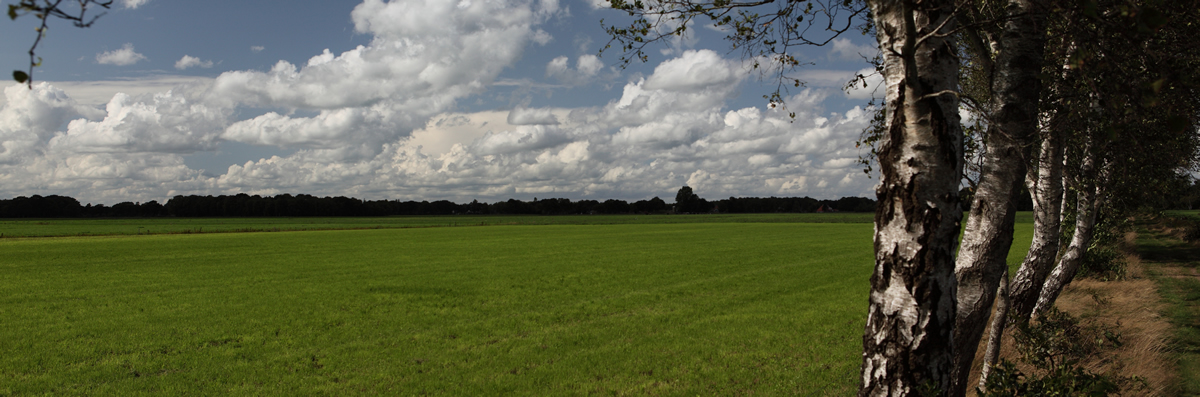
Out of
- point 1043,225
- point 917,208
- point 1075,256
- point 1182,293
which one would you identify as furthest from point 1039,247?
point 1182,293

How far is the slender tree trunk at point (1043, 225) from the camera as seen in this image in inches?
275

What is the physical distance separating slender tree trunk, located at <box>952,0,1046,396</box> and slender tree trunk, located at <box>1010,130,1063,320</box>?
2.49ft

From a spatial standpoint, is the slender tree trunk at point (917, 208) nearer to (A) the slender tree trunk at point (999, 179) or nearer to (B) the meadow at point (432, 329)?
(A) the slender tree trunk at point (999, 179)

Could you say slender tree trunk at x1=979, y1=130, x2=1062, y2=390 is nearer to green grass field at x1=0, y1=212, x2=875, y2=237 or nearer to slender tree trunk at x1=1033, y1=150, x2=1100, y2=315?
slender tree trunk at x1=1033, y1=150, x2=1100, y2=315

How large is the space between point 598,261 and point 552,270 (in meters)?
4.68

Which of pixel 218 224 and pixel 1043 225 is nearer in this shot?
pixel 1043 225

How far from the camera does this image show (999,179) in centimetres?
531

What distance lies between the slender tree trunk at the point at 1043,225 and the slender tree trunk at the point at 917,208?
6.95ft

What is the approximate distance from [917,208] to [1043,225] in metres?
5.29

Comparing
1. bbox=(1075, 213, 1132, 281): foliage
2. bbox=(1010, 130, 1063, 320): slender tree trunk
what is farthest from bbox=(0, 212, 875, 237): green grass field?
bbox=(1075, 213, 1132, 281): foliage

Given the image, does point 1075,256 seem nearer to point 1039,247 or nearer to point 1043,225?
point 1039,247

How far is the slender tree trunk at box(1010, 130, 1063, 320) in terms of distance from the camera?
697 centimetres

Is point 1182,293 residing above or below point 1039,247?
below

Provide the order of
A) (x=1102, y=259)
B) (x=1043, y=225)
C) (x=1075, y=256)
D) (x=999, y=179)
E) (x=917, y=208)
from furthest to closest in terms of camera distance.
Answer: (x=1102, y=259) < (x=1075, y=256) < (x=1043, y=225) < (x=999, y=179) < (x=917, y=208)
